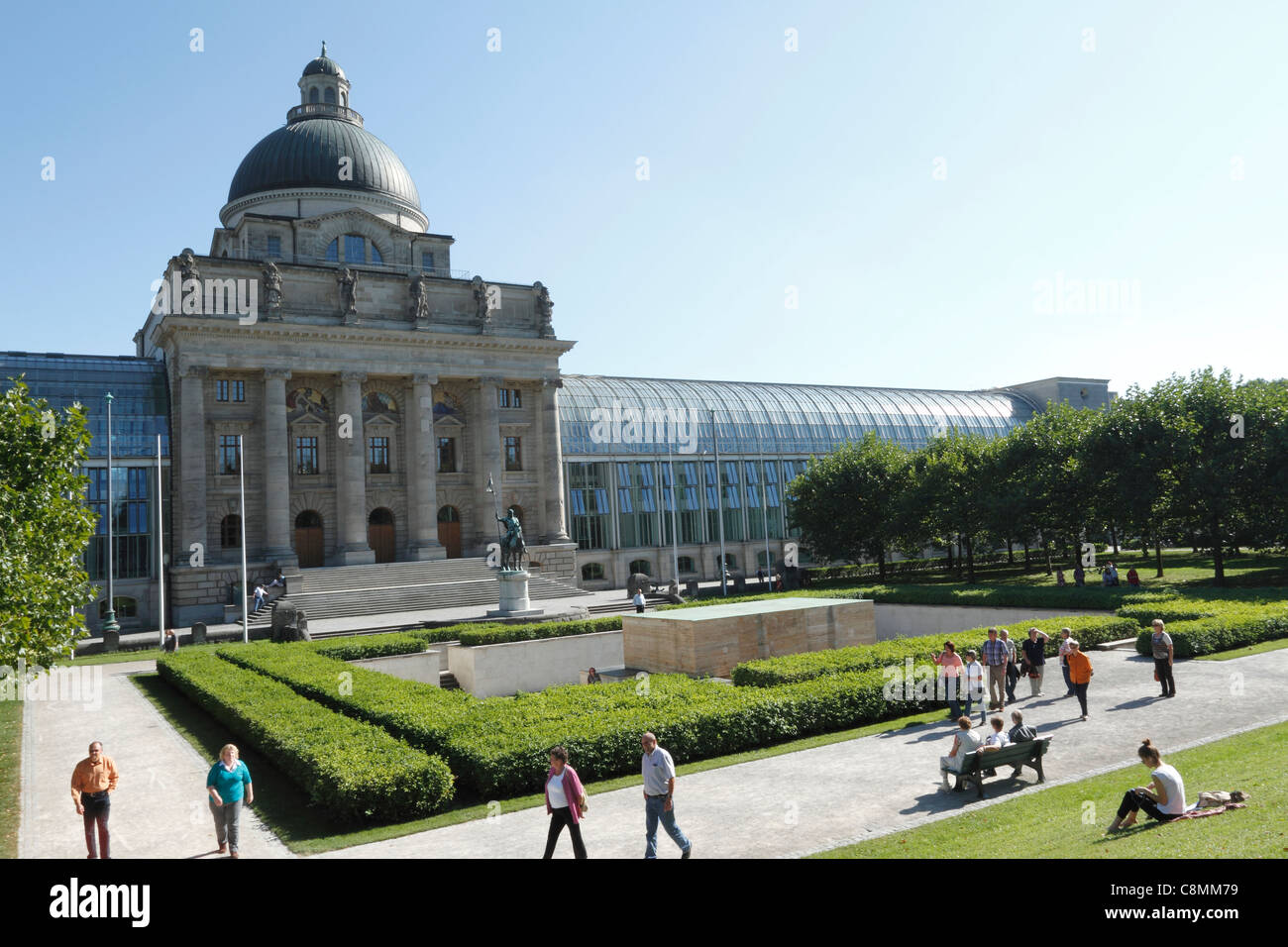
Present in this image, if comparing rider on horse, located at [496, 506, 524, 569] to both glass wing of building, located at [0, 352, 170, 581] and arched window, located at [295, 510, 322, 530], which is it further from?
glass wing of building, located at [0, 352, 170, 581]

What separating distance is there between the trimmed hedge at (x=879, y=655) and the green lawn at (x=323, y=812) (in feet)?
9.83

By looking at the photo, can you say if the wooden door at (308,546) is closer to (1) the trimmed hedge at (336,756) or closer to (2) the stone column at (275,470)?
(2) the stone column at (275,470)

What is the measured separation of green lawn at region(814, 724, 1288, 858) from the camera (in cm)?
1053

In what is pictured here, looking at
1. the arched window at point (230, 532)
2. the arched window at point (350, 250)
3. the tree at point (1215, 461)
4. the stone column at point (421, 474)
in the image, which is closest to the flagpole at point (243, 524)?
the arched window at point (230, 532)

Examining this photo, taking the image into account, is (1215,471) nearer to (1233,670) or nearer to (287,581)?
(1233,670)

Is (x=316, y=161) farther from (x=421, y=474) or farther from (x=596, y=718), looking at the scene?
(x=596, y=718)

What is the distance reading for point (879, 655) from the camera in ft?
85.9

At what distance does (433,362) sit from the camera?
64.8 meters

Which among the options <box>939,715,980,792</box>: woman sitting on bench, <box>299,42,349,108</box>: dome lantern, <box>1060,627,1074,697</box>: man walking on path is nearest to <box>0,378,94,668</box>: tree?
<box>939,715,980,792</box>: woman sitting on bench

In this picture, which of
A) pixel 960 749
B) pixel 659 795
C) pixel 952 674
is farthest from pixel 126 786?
pixel 952 674

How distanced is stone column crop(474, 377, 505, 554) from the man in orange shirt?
5193 centimetres
